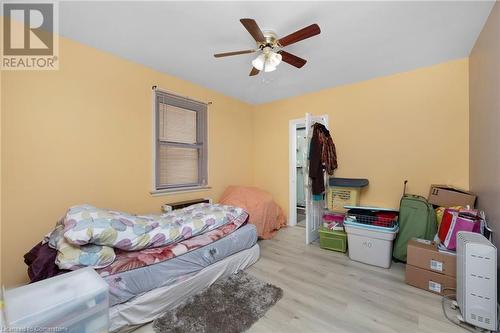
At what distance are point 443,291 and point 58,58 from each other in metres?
4.40

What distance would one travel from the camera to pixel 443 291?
6.35 ft

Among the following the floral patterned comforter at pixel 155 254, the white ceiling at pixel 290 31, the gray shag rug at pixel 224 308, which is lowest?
the gray shag rug at pixel 224 308

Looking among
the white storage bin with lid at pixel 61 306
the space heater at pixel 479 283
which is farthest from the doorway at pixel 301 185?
the white storage bin with lid at pixel 61 306

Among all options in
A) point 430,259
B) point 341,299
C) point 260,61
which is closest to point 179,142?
point 260,61

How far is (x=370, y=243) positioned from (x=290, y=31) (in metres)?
2.56

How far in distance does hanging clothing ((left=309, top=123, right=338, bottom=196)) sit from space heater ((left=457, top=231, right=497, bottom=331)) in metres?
1.67

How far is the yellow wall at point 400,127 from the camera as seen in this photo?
2.58 metres

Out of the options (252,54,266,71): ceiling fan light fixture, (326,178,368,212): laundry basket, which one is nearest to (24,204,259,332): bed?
(326,178,368,212): laundry basket

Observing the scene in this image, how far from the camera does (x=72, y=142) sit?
7.38ft

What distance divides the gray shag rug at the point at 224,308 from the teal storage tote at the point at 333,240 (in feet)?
4.19

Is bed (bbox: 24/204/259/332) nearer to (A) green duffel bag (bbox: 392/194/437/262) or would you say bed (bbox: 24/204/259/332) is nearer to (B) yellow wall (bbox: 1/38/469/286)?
(B) yellow wall (bbox: 1/38/469/286)

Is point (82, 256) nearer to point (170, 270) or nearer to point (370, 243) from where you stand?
point (170, 270)

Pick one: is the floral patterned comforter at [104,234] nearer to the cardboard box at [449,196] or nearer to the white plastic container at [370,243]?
the white plastic container at [370,243]

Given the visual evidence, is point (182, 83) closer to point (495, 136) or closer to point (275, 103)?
point (275, 103)
